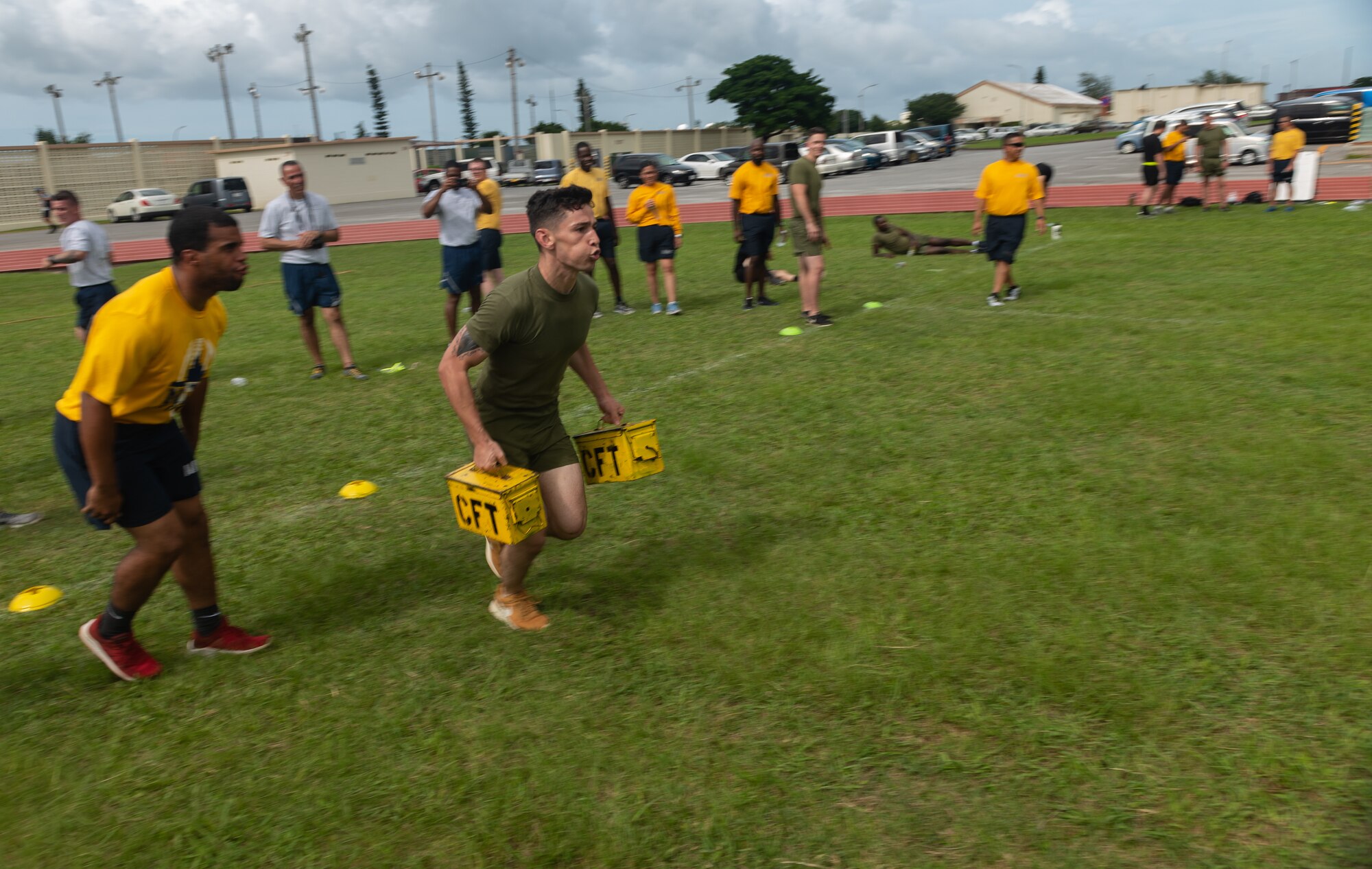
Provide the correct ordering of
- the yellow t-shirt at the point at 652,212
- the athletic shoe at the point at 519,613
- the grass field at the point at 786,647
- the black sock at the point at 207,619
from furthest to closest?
the yellow t-shirt at the point at 652,212
the athletic shoe at the point at 519,613
the black sock at the point at 207,619
the grass field at the point at 786,647

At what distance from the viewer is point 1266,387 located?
6.77 meters

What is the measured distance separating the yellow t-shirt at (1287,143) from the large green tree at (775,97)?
68.3 metres

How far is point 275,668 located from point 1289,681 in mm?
3926

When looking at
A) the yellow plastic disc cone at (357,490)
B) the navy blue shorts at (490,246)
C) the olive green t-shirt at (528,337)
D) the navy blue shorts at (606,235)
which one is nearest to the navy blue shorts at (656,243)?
the navy blue shorts at (606,235)

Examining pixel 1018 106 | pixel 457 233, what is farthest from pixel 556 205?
pixel 1018 106

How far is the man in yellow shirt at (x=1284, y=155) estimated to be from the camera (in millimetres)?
16783

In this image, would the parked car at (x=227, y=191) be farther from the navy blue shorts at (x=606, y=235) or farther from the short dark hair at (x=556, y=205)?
the short dark hair at (x=556, y=205)

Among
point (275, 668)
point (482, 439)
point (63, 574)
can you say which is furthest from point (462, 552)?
point (63, 574)

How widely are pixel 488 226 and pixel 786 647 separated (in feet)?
25.0

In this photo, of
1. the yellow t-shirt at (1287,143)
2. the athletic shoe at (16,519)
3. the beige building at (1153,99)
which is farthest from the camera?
the beige building at (1153,99)

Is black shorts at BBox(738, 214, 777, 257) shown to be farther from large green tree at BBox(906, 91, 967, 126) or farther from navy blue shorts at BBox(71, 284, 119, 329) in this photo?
large green tree at BBox(906, 91, 967, 126)

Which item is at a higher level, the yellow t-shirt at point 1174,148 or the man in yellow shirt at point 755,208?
the yellow t-shirt at point 1174,148

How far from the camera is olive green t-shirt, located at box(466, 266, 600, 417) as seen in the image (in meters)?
3.67

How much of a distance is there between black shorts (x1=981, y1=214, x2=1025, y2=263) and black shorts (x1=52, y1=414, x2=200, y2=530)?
874 cm
